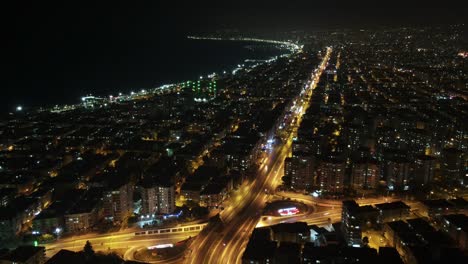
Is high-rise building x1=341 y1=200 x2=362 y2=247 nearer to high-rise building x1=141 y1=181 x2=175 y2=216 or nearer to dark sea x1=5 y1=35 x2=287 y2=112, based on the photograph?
high-rise building x1=141 y1=181 x2=175 y2=216

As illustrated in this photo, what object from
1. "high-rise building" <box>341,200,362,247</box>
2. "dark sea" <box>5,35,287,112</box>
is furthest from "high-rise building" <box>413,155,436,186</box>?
"dark sea" <box>5,35,287,112</box>

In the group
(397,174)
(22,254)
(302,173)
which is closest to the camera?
(22,254)

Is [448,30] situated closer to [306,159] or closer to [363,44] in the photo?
[363,44]

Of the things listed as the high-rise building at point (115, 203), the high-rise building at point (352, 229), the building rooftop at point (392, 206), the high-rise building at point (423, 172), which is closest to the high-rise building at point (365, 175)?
the high-rise building at point (423, 172)

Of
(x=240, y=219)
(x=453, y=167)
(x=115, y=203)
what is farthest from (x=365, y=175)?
(x=115, y=203)

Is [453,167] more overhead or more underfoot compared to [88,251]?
more overhead

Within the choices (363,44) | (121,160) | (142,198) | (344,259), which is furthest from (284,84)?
(363,44)

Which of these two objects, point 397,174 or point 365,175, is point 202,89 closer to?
point 365,175

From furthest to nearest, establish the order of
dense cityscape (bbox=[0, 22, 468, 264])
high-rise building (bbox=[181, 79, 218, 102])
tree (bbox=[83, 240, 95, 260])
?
high-rise building (bbox=[181, 79, 218, 102]), dense cityscape (bbox=[0, 22, 468, 264]), tree (bbox=[83, 240, 95, 260])
